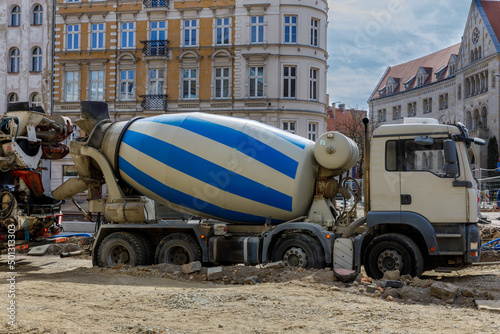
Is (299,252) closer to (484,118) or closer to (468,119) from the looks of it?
(484,118)

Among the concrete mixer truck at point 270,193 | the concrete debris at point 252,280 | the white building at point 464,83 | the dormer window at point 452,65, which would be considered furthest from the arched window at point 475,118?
the concrete debris at point 252,280

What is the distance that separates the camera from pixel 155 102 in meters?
37.4

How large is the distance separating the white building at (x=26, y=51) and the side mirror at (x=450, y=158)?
3444cm

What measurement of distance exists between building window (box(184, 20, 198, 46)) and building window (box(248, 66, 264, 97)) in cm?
447

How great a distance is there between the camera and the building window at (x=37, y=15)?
4040cm

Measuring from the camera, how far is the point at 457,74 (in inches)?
2530

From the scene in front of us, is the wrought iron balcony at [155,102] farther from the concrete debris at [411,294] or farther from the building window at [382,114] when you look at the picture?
the building window at [382,114]

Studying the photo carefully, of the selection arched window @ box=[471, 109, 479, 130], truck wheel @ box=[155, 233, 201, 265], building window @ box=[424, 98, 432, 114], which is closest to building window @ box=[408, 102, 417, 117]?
building window @ box=[424, 98, 432, 114]

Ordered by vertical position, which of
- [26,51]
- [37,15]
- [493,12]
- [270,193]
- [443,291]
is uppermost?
[493,12]

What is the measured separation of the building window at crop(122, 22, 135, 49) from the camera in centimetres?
3825

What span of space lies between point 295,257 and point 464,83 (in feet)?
186

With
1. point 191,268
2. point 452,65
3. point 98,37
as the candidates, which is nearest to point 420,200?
point 191,268

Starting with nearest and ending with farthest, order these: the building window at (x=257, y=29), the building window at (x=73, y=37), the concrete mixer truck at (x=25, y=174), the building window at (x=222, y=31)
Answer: the concrete mixer truck at (x=25, y=174) < the building window at (x=257, y=29) < the building window at (x=222, y=31) < the building window at (x=73, y=37)

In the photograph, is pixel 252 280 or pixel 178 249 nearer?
pixel 252 280
